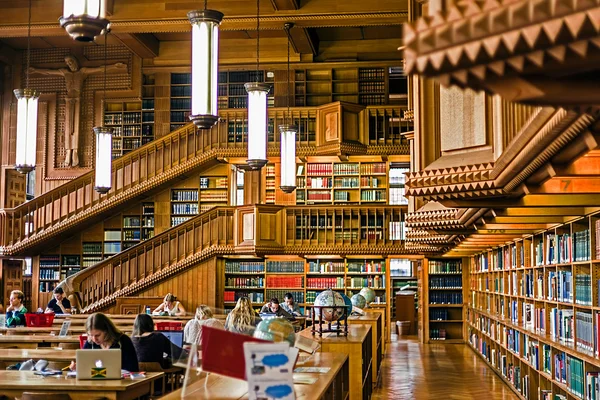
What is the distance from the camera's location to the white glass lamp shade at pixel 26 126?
11.0 meters

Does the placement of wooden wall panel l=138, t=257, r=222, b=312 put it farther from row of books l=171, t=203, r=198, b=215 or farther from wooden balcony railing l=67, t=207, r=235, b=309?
row of books l=171, t=203, r=198, b=215

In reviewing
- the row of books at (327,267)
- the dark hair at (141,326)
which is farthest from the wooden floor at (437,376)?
the dark hair at (141,326)

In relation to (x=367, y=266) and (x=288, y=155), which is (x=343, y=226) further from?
(x=288, y=155)

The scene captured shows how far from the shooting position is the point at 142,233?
1953 centimetres

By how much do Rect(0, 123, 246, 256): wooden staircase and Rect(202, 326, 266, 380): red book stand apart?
15.2 m

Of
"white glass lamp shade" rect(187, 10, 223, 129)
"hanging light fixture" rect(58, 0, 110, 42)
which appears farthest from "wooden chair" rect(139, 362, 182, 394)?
"hanging light fixture" rect(58, 0, 110, 42)

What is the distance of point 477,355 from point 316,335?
8.96 m

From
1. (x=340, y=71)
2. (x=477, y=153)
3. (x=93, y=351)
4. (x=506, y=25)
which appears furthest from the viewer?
(x=340, y=71)

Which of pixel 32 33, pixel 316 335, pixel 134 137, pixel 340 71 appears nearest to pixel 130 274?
pixel 134 137

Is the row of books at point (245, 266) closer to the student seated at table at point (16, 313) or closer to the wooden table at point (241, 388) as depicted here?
the student seated at table at point (16, 313)

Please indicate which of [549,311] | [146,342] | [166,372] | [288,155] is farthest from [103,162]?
[549,311]

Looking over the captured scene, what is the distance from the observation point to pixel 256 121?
907cm

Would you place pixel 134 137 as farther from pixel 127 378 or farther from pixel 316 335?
pixel 127 378

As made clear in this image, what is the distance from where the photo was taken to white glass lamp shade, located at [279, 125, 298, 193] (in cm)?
1205
